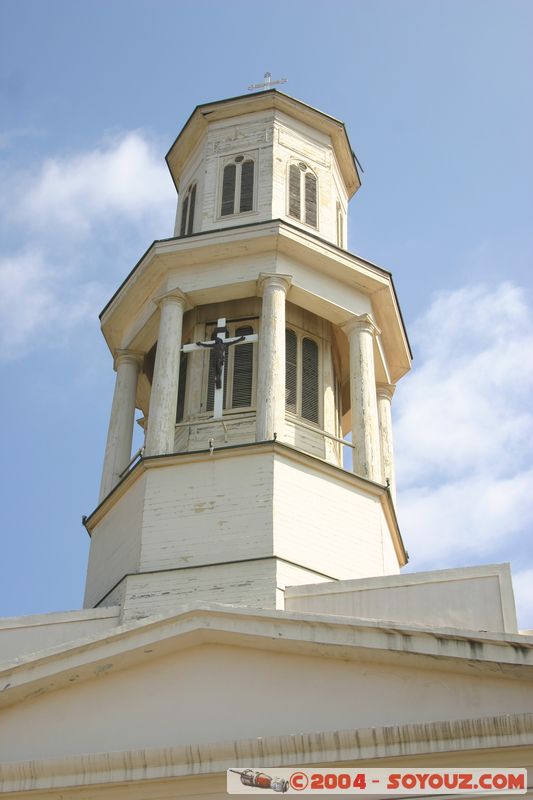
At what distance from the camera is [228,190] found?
2244 cm

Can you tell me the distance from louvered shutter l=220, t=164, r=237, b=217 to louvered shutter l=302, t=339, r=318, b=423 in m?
3.14

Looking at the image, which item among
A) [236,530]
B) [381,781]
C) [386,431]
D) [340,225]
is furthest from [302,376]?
[381,781]

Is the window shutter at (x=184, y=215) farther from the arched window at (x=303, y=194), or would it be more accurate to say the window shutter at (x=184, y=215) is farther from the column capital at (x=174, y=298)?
the column capital at (x=174, y=298)

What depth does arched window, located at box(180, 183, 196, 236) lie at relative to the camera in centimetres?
2291

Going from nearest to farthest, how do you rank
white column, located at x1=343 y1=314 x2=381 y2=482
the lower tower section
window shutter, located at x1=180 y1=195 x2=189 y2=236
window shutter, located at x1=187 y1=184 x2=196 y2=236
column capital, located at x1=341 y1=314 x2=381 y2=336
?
1. the lower tower section
2. white column, located at x1=343 y1=314 x2=381 y2=482
3. column capital, located at x1=341 y1=314 x2=381 y2=336
4. window shutter, located at x1=187 y1=184 x2=196 y2=236
5. window shutter, located at x1=180 y1=195 x2=189 y2=236

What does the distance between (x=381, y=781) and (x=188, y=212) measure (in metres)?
14.0

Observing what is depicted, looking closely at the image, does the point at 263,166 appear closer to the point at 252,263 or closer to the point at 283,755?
the point at 252,263

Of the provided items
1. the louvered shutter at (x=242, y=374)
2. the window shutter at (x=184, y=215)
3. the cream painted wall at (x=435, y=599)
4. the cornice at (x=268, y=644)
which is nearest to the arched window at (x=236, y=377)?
the louvered shutter at (x=242, y=374)

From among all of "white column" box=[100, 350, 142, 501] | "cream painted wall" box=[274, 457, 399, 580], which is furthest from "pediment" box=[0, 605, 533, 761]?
"white column" box=[100, 350, 142, 501]

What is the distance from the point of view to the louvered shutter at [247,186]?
22031 mm

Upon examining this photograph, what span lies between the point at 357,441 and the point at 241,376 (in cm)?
238

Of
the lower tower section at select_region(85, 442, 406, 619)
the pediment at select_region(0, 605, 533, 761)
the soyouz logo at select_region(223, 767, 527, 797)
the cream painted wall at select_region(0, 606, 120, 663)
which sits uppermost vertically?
the lower tower section at select_region(85, 442, 406, 619)

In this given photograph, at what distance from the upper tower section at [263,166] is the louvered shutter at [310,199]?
2 cm

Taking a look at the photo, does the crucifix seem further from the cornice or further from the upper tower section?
the cornice
